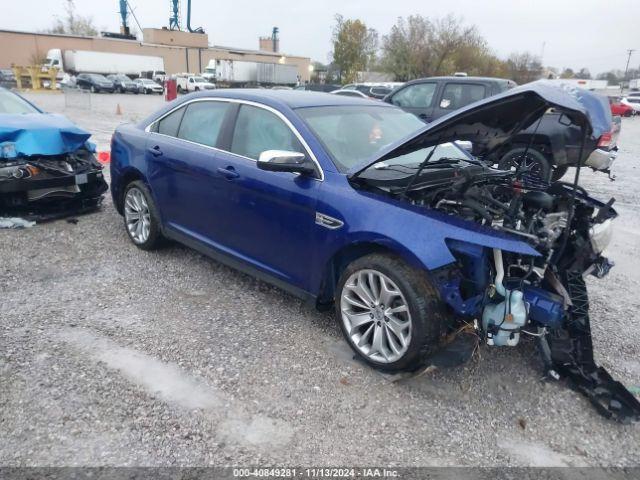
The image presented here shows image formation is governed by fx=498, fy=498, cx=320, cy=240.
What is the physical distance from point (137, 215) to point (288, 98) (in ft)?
7.19

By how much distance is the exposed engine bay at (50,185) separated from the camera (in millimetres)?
5378

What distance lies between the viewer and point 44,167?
220 inches

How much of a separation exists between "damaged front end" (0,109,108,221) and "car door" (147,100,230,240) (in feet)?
5.29

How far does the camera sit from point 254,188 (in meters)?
3.73

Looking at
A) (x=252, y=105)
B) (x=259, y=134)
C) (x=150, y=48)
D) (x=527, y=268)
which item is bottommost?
(x=527, y=268)

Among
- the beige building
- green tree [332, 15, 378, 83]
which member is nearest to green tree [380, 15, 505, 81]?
green tree [332, 15, 378, 83]

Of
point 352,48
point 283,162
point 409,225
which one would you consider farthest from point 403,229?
point 352,48

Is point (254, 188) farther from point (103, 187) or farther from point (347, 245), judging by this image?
point (103, 187)

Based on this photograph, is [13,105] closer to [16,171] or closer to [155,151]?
[16,171]

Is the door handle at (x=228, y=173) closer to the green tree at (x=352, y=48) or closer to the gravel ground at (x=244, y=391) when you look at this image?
the gravel ground at (x=244, y=391)

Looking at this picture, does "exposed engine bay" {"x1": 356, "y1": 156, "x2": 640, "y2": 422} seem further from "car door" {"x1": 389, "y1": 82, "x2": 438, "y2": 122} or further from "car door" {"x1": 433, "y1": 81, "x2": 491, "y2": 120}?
"car door" {"x1": 389, "y1": 82, "x2": 438, "y2": 122}

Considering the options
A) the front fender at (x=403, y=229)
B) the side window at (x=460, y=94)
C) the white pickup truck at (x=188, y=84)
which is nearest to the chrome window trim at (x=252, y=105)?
the front fender at (x=403, y=229)

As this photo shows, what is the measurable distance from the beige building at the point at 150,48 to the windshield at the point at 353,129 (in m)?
61.7

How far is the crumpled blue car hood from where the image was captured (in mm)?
5375
